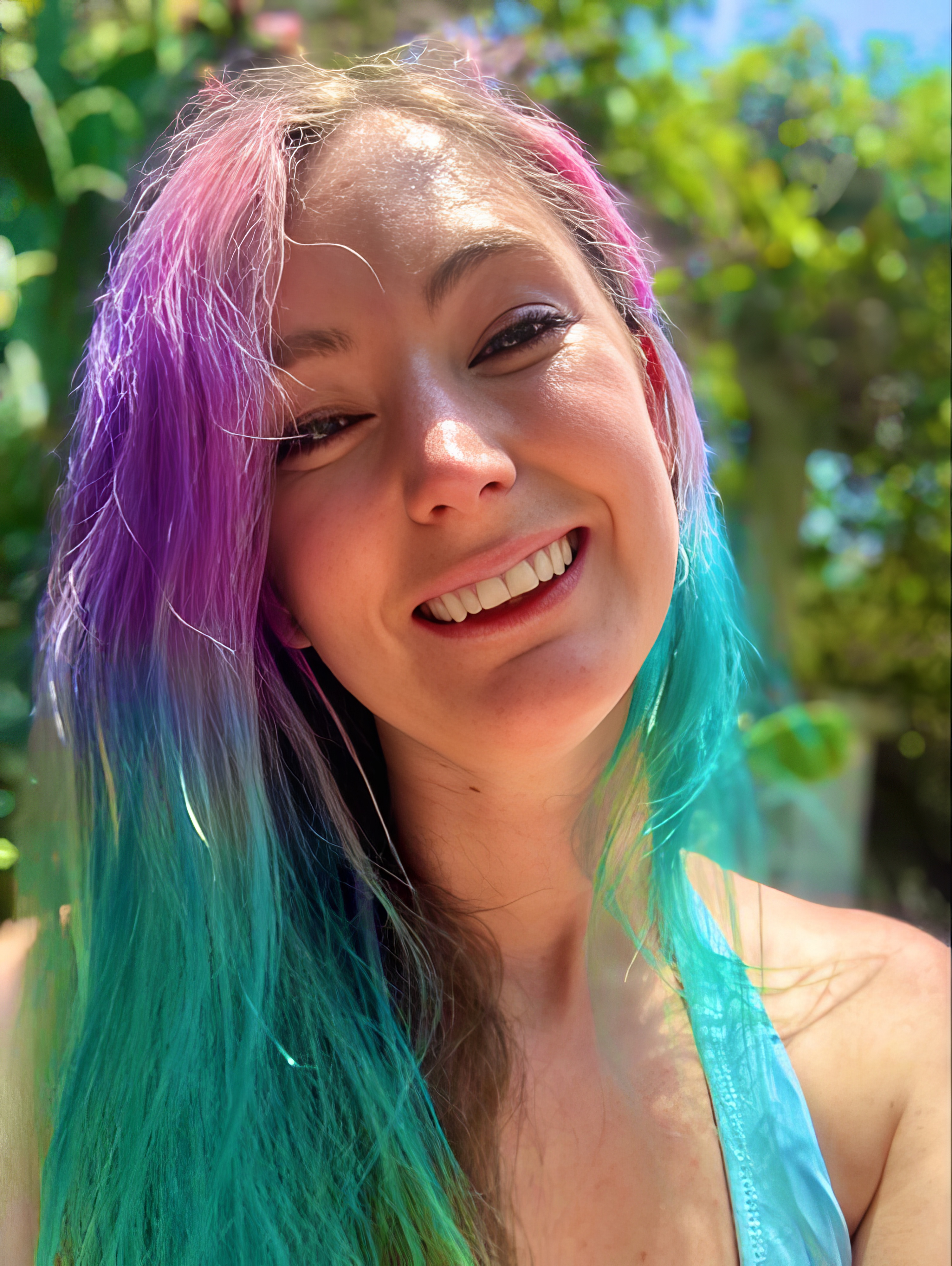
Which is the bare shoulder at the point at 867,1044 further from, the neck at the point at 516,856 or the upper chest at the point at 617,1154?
the neck at the point at 516,856

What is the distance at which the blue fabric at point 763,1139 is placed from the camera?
123 cm

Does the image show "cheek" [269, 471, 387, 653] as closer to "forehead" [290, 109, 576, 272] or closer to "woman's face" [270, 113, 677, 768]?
"woman's face" [270, 113, 677, 768]

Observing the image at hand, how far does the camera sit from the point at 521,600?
113 cm

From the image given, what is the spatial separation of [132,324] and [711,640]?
0.95 meters

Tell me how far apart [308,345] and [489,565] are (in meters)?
0.32

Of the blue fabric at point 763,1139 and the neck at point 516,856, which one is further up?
the neck at point 516,856

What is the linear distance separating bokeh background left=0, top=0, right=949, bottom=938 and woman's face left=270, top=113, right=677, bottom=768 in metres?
0.60

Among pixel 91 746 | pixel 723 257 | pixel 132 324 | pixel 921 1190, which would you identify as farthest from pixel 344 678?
pixel 723 257

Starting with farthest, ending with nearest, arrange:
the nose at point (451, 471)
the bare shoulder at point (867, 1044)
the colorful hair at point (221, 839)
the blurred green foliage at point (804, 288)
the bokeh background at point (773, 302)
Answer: the blurred green foliage at point (804, 288), the bokeh background at point (773, 302), the bare shoulder at point (867, 1044), the colorful hair at point (221, 839), the nose at point (451, 471)

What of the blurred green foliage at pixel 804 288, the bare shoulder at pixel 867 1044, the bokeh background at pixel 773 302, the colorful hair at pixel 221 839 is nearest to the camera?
the colorful hair at pixel 221 839

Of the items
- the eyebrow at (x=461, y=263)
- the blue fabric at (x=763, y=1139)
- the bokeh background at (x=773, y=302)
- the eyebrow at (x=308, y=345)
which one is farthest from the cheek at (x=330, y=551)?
the blue fabric at (x=763, y=1139)

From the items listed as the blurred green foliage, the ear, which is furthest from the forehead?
the blurred green foliage

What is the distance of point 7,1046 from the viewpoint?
4.20 ft

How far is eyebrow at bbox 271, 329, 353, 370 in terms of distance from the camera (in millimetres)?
1086
